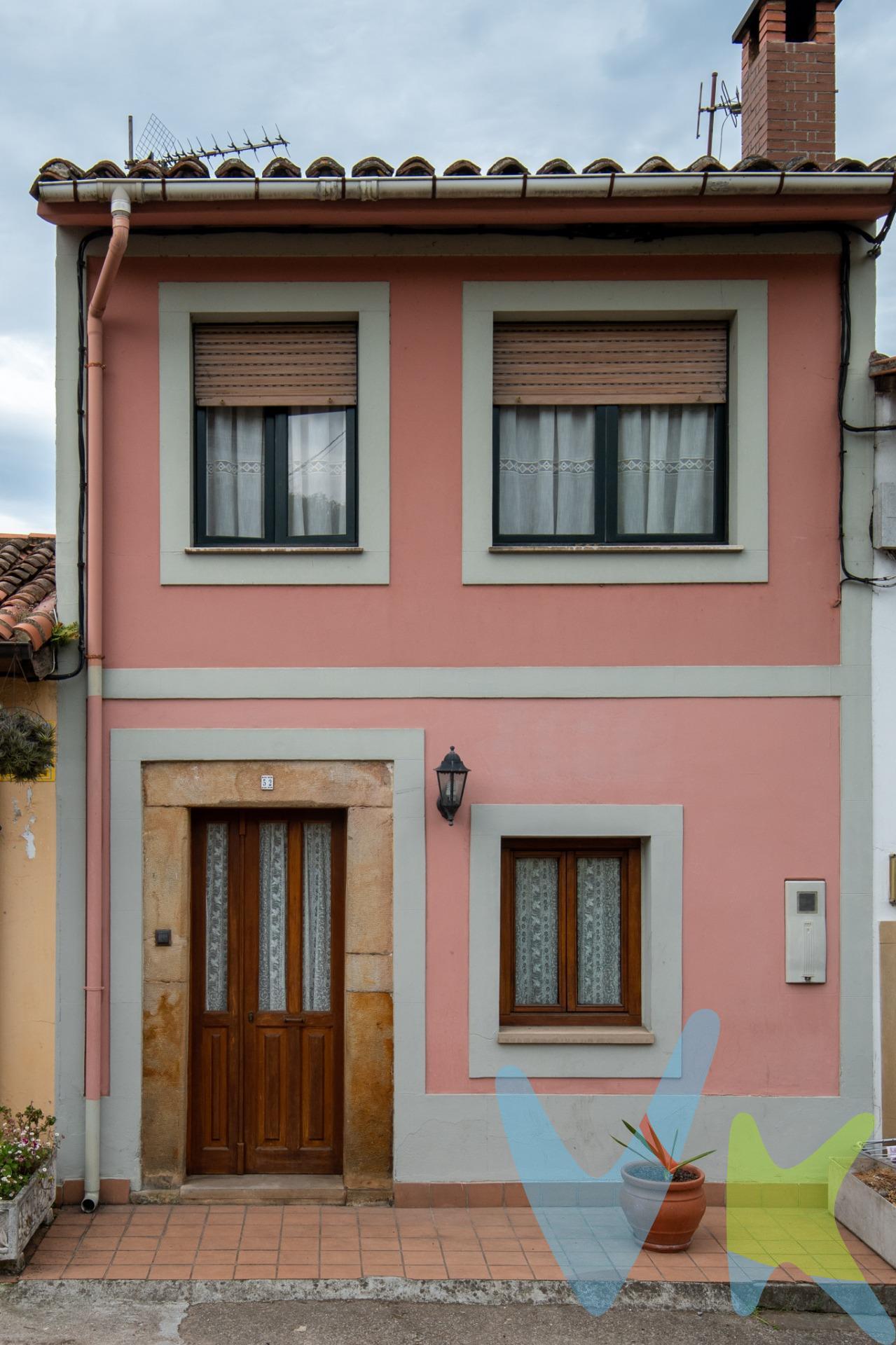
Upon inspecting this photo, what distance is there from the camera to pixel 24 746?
6344mm

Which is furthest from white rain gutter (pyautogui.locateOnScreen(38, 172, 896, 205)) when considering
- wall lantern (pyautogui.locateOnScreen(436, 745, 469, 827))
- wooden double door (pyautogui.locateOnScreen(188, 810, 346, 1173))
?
wooden double door (pyautogui.locateOnScreen(188, 810, 346, 1173))

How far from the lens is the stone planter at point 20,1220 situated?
568cm

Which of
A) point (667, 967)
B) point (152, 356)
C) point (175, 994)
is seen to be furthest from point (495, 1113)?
point (152, 356)

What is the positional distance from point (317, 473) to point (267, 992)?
3422 mm

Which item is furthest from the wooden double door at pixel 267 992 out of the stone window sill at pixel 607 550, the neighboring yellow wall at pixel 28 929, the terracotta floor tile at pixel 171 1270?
the stone window sill at pixel 607 550

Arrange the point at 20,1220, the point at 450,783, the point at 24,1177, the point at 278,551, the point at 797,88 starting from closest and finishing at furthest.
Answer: the point at 20,1220 < the point at 24,1177 < the point at 450,783 < the point at 278,551 < the point at 797,88

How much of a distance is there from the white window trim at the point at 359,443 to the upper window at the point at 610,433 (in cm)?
79

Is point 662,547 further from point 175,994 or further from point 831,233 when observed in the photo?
point 175,994

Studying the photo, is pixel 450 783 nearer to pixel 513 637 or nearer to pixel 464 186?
pixel 513 637

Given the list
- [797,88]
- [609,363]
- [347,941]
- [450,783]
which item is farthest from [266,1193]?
[797,88]

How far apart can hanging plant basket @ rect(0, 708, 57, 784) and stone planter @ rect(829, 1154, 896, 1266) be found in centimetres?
544

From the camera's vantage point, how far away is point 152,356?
6824mm

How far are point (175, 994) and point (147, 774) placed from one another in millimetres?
1396

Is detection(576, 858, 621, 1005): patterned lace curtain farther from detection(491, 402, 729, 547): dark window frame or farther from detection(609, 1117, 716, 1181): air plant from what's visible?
detection(491, 402, 729, 547): dark window frame
